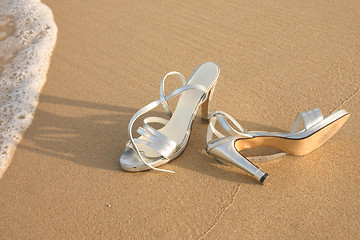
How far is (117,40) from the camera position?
248cm

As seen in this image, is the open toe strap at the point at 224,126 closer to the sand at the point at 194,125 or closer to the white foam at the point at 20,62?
the sand at the point at 194,125

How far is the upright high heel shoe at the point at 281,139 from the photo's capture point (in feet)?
4.59

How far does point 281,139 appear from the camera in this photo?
57.2 inches

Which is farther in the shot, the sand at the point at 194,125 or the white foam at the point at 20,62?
the white foam at the point at 20,62

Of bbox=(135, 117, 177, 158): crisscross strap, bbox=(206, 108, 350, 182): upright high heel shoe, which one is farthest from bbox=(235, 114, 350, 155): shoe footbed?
bbox=(135, 117, 177, 158): crisscross strap

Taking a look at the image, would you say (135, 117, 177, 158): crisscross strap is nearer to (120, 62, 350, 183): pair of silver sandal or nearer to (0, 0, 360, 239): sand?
(120, 62, 350, 183): pair of silver sandal

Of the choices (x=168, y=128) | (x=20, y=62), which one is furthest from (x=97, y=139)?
(x=20, y=62)

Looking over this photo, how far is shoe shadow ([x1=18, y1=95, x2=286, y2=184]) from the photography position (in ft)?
5.25

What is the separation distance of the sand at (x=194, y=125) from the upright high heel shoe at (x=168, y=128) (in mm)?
72

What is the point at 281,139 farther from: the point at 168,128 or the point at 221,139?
the point at 168,128

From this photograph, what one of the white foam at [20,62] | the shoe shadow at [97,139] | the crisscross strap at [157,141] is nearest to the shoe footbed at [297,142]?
the shoe shadow at [97,139]

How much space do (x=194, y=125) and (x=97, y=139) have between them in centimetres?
51

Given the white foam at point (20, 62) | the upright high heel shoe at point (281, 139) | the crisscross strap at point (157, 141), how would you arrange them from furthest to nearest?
1. the white foam at point (20, 62)
2. the crisscross strap at point (157, 141)
3. the upright high heel shoe at point (281, 139)

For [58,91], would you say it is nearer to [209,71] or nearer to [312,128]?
[209,71]
